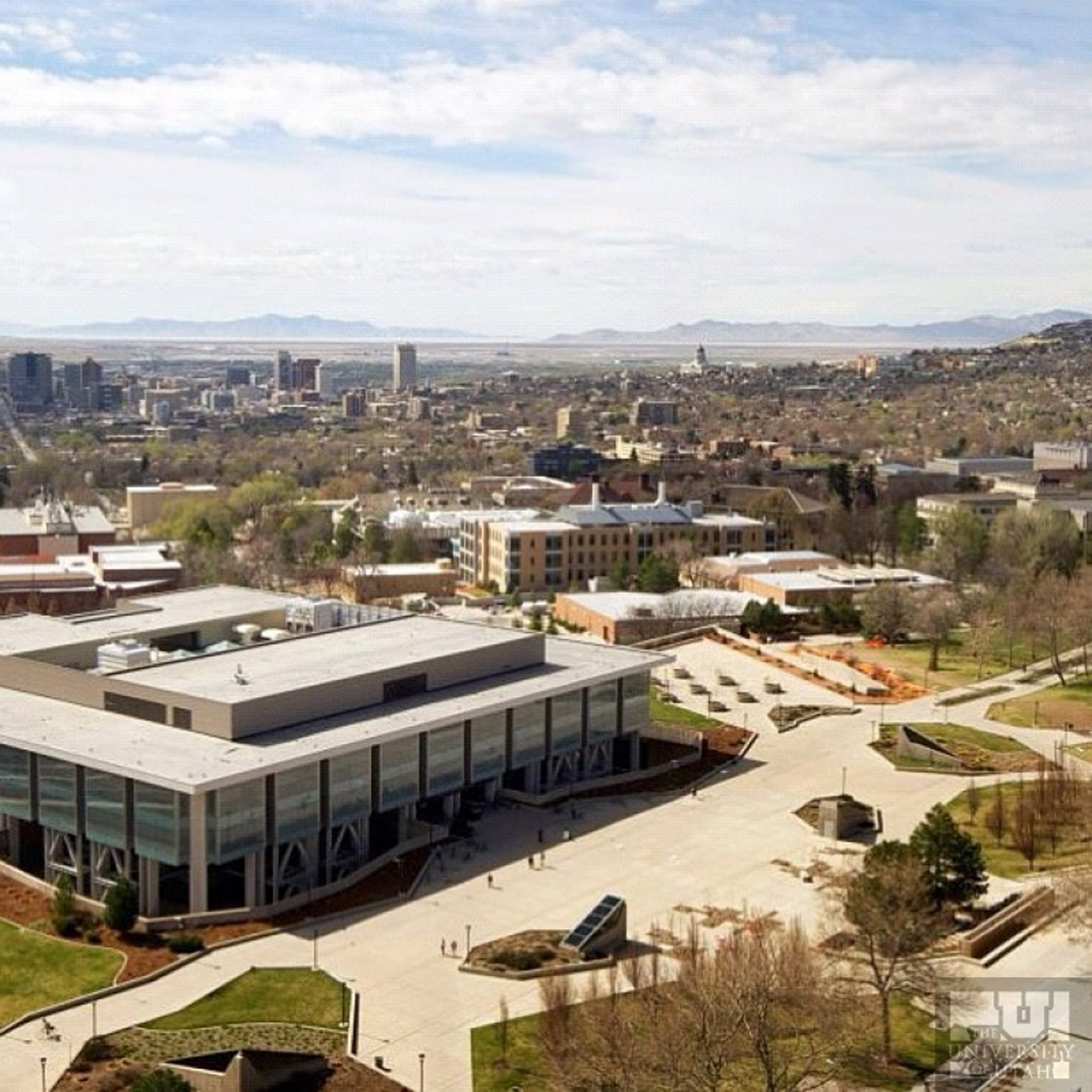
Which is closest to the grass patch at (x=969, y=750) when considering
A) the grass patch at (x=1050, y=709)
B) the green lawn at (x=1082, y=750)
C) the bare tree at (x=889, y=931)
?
the green lawn at (x=1082, y=750)

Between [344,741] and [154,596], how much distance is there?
2525 cm

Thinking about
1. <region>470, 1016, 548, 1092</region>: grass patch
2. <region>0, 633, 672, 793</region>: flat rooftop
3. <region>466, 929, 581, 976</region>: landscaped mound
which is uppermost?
<region>0, 633, 672, 793</region>: flat rooftop

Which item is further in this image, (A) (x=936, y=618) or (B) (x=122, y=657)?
(A) (x=936, y=618)

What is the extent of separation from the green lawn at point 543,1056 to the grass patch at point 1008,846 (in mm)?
12096

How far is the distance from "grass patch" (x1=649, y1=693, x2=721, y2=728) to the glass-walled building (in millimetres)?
4812

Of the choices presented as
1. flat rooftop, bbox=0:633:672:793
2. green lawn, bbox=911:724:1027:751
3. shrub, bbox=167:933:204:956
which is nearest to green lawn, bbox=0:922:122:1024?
shrub, bbox=167:933:204:956

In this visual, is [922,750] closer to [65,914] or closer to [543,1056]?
[543,1056]

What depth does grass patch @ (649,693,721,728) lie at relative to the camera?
2657 inches

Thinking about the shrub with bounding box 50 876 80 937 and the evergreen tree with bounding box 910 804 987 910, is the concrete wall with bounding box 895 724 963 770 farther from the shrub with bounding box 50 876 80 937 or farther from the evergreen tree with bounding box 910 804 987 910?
the shrub with bounding box 50 876 80 937

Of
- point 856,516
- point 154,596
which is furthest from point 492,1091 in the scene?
point 856,516

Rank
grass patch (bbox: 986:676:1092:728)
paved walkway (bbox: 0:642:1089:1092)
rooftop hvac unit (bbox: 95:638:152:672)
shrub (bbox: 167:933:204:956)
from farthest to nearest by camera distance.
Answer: grass patch (bbox: 986:676:1092:728)
rooftop hvac unit (bbox: 95:638:152:672)
shrub (bbox: 167:933:204:956)
paved walkway (bbox: 0:642:1089:1092)

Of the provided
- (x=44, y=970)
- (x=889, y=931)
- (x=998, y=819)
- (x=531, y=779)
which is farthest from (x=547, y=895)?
(x=998, y=819)

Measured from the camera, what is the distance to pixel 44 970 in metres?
41.2

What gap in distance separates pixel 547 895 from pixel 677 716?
23.0 meters
